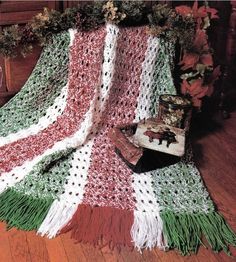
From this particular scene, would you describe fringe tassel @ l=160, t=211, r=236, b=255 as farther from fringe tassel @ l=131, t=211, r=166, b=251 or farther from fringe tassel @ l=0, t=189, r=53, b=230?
fringe tassel @ l=0, t=189, r=53, b=230

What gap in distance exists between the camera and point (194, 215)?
4.46 feet

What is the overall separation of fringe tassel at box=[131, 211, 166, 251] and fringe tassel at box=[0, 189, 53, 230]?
0.96ft

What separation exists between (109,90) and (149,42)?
0.91 feet

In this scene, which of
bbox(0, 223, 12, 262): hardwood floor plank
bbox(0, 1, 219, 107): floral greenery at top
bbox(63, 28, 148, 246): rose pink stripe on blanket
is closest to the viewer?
bbox(0, 223, 12, 262): hardwood floor plank

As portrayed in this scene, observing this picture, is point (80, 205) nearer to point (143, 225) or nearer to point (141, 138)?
point (143, 225)

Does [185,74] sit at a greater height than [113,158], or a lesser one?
greater

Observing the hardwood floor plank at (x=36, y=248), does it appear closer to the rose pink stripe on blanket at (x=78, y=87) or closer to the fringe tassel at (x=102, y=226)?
the fringe tassel at (x=102, y=226)

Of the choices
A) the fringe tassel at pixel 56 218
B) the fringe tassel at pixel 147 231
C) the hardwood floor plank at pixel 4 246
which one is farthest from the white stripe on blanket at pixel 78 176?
the fringe tassel at pixel 147 231

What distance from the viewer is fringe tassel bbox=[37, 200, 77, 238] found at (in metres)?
1.28

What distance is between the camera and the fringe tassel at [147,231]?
4.10 ft

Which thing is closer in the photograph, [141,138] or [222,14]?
[141,138]

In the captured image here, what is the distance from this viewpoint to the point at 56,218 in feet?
4.31

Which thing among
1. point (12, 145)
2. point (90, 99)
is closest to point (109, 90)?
point (90, 99)

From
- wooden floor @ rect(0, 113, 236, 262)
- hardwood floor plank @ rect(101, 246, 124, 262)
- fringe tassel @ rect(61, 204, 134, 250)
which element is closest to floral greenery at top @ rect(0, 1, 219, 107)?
wooden floor @ rect(0, 113, 236, 262)
